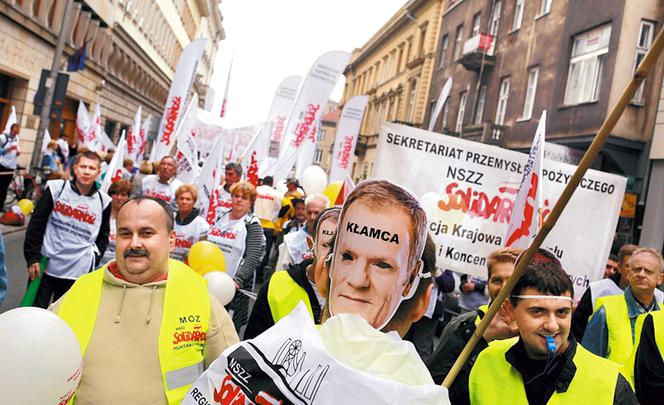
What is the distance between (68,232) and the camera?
524 centimetres

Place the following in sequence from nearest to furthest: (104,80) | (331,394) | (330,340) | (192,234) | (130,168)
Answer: (331,394)
(330,340)
(192,234)
(130,168)
(104,80)

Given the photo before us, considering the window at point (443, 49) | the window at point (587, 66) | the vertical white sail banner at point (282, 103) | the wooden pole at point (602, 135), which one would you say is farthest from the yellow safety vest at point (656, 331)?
the window at point (443, 49)

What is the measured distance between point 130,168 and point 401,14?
32419 mm

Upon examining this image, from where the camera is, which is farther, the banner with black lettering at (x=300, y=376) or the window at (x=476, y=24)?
the window at (x=476, y=24)

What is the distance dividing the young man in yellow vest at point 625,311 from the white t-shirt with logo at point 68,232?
3.86 metres

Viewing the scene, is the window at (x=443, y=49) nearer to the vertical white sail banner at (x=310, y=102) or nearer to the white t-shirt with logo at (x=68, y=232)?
the vertical white sail banner at (x=310, y=102)

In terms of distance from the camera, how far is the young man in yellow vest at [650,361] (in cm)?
307

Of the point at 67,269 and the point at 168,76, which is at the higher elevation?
the point at 168,76

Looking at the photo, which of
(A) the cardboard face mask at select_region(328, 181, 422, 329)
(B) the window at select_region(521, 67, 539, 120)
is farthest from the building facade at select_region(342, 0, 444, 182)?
(A) the cardboard face mask at select_region(328, 181, 422, 329)

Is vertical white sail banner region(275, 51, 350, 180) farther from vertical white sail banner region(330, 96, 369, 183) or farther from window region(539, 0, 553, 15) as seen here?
window region(539, 0, 553, 15)

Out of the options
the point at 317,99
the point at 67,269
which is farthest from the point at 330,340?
the point at 317,99

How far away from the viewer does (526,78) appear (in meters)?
20.5

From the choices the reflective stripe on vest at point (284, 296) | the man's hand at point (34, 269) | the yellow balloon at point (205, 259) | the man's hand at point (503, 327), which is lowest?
the man's hand at point (34, 269)

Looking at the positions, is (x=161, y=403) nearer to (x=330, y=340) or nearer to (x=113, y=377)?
(x=113, y=377)
